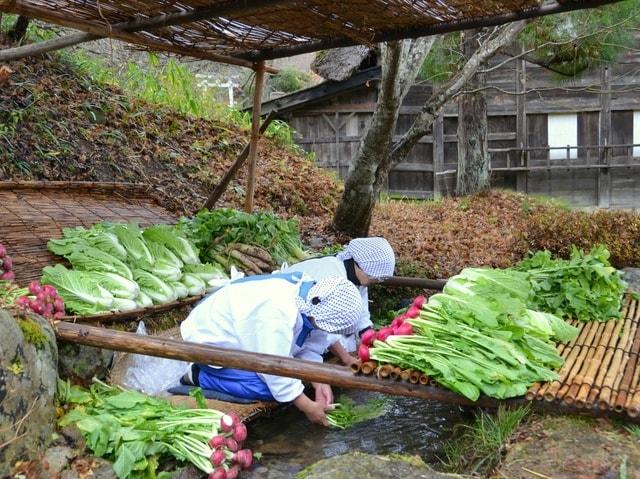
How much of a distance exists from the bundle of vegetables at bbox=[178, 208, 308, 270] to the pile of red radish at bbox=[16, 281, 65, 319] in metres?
2.67

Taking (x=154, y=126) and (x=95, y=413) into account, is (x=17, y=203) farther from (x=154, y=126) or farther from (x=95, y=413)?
(x=154, y=126)

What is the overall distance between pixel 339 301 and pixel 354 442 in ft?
3.74

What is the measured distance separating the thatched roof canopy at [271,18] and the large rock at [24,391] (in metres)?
2.52

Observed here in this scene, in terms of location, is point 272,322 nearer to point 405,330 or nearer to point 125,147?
point 405,330

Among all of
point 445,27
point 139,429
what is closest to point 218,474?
point 139,429

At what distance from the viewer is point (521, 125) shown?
19.2 meters

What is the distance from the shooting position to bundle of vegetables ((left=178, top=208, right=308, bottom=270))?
7.71 meters

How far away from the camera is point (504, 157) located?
19672 mm

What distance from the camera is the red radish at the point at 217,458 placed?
3.91m

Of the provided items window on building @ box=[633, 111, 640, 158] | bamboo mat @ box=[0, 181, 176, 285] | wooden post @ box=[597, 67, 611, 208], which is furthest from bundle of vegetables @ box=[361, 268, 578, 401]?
window on building @ box=[633, 111, 640, 158]

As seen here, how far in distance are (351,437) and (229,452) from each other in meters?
1.14

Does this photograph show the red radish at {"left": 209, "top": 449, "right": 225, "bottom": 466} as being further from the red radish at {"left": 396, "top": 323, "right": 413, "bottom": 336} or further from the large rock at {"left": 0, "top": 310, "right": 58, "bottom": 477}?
the red radish at {"left": 396, "top": 323, "right": 413, "bottom": 336}

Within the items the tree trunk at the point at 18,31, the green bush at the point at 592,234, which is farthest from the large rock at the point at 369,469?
the tree trunk at the point at 18,31

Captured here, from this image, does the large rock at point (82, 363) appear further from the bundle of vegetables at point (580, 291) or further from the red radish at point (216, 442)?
the bundle of vegetables at point (580, 291)
